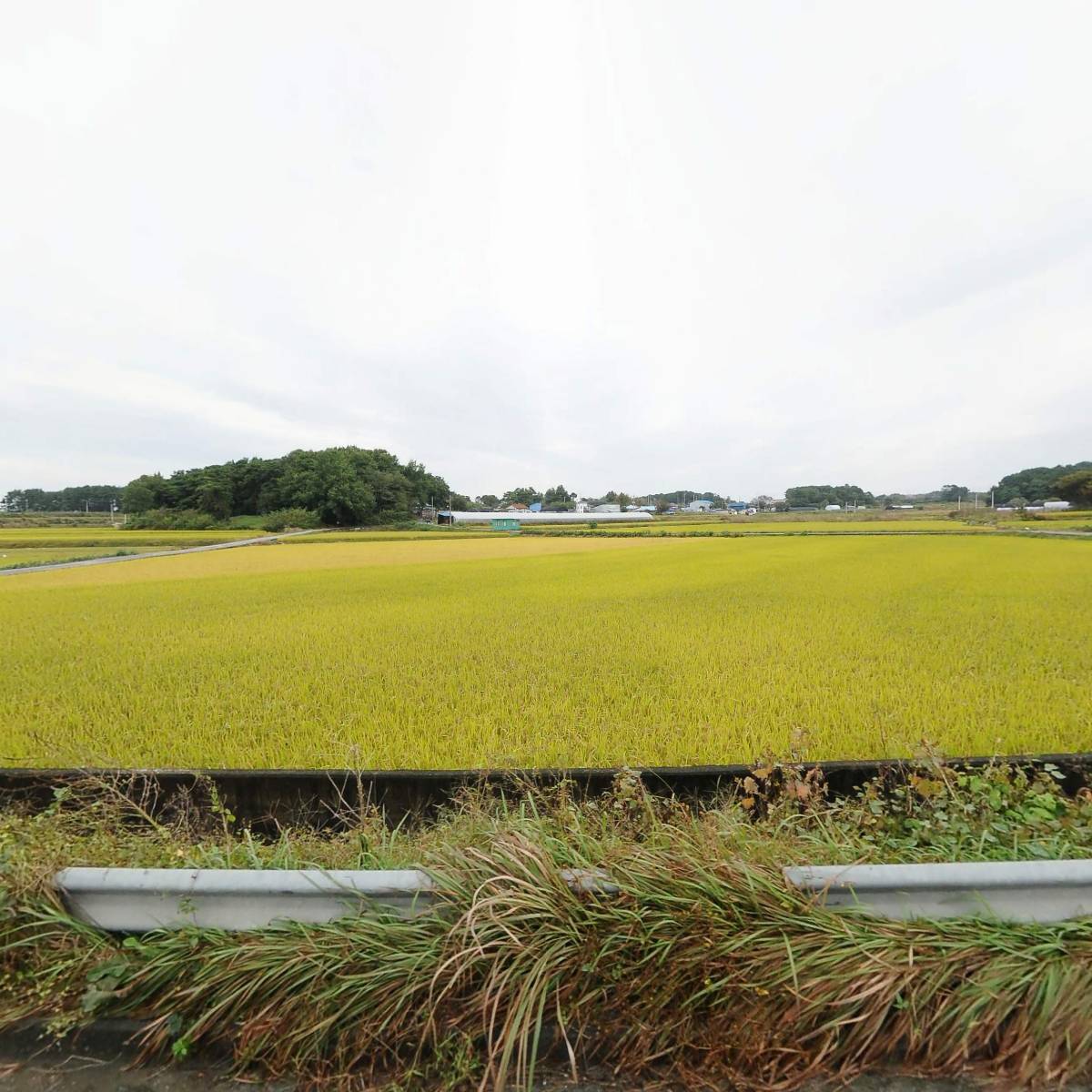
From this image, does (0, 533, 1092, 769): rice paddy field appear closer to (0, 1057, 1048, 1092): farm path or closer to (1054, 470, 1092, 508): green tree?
(0, 1057, 1048, 1092): farm path

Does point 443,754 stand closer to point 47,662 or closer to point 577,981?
point 577,981

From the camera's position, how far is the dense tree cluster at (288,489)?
65.5 meters

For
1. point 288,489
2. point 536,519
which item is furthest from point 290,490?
point 536,519

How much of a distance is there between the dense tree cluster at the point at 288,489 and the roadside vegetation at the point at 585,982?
6754cm

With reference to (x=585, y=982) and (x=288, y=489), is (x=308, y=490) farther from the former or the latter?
(x=585, y=982)

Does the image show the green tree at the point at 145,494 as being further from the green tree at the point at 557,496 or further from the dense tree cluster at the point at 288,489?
the green tree at the point at 557,496

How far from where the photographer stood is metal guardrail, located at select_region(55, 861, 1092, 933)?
1.60 metres

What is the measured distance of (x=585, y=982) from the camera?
5.07ft

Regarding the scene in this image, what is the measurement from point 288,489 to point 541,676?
2751 inches

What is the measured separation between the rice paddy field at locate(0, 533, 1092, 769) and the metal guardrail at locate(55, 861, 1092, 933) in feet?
4.12

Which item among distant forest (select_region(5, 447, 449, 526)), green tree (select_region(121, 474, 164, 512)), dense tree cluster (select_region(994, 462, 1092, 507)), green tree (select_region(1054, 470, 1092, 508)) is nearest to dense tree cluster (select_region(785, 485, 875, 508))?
dense tree cluster (select_region(994, 462, 1092, 507))

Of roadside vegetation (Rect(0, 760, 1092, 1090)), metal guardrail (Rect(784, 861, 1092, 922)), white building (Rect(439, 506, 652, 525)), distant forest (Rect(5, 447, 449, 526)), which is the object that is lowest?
roadside vegetation (Rect(0, 760, 1092, 1090))

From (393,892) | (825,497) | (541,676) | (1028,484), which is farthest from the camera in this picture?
(825,497)

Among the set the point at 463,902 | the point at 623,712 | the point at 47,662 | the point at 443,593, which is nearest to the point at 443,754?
the point at 623,712
